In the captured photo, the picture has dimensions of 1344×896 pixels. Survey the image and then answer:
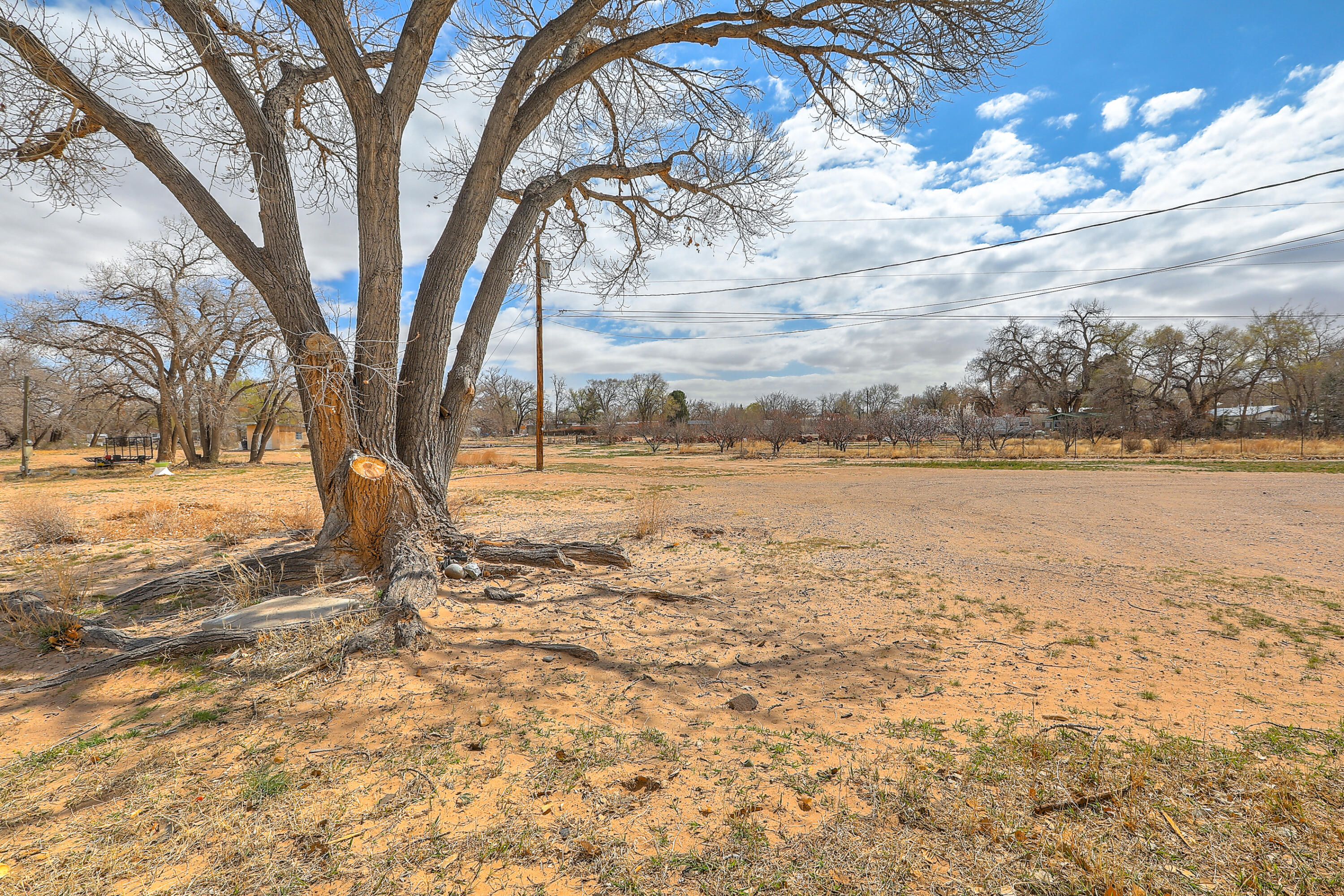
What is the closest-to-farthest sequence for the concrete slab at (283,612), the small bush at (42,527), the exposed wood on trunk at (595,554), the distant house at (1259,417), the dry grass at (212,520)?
the concrete slab at (283,612) < the exposed wood on trunk at (595,554) < the small bush at (42,527) < the dry grass at (212,520) < the distant house at (1259,417)

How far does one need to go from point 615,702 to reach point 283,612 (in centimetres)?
254

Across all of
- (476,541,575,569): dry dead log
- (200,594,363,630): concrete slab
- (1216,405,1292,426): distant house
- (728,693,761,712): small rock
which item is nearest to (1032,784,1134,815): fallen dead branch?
(728,693,761,712): small rock

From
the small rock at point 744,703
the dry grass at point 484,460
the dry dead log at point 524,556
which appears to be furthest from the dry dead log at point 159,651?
the dry grass at point 484,460

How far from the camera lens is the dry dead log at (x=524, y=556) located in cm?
557

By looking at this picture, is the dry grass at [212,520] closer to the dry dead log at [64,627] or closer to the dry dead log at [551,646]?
the dry dead log at [64,627]

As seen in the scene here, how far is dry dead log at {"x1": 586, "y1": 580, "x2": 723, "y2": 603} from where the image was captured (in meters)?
4.92

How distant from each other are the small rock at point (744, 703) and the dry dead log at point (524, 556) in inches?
112

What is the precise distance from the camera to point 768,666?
3.65m

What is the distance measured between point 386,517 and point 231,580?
132 centimetres

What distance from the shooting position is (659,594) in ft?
16.2

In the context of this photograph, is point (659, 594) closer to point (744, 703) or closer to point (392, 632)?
point (744, 703)

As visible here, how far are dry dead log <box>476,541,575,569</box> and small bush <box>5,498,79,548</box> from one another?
5.86 m

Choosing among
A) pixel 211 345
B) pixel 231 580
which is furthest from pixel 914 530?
pixel 211 345

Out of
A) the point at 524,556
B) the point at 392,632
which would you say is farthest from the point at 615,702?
the point at 524,556
